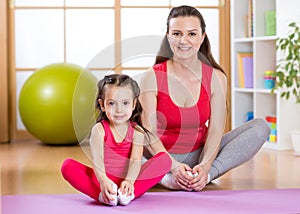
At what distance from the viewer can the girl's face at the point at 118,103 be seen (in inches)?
95.7

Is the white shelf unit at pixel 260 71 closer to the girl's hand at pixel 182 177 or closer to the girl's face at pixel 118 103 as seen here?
the girl's hand at pixel 182 177

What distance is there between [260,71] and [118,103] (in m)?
2.31

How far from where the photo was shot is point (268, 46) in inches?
179

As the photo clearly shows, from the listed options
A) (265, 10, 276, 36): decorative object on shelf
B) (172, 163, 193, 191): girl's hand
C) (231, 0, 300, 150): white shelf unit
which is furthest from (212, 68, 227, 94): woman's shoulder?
(265, 10, 276, 36): decorative object on shelf

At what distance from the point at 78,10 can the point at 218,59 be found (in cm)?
112

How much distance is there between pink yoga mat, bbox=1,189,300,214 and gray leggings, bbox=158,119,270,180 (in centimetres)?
23

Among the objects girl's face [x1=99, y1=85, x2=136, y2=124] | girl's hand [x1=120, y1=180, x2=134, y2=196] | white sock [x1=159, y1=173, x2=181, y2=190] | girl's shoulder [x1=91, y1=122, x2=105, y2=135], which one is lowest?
white sock [x1=159, y1=173, x2=181, y2=190]

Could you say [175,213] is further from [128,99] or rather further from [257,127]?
[257,127]

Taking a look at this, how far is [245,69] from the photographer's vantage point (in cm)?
474

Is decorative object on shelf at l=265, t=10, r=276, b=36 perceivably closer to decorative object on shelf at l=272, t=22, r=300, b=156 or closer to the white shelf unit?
the white shelf unit

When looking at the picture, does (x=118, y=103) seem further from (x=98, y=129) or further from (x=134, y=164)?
(x=134, y=164)

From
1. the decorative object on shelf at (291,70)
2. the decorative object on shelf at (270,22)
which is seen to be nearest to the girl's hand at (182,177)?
the decorative object on shelf at (291,70)

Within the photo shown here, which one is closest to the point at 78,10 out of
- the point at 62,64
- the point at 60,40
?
the point at 60,40

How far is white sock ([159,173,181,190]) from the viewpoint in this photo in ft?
8.85
